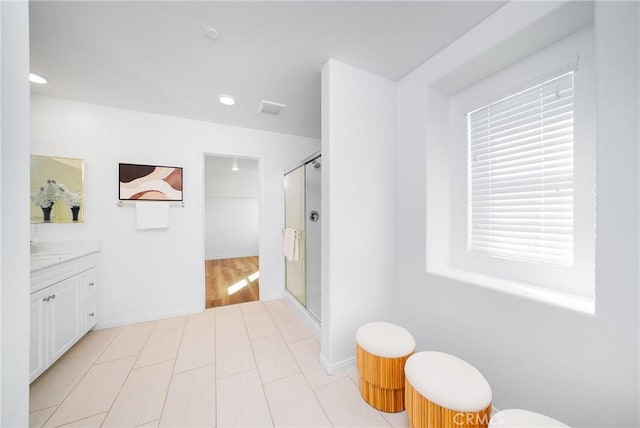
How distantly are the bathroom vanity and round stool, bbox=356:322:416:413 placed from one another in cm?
211

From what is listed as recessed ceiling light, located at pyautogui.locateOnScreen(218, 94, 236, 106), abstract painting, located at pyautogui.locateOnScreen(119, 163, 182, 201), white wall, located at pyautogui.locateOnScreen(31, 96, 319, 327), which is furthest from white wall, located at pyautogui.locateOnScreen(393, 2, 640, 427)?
abstract painting, located at pyautogui.locateOnScreen(119, 163, 182, 201)

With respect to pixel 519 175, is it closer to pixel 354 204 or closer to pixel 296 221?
pixel 354 204

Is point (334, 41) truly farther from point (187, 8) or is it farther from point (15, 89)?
point (15, 89)

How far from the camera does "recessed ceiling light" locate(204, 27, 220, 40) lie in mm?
1325

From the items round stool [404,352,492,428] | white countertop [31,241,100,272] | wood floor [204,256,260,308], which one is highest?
white countertop [31,241,100,272]

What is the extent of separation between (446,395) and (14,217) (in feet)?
6.23

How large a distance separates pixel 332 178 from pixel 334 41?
0.90m

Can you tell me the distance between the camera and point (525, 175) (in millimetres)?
1272

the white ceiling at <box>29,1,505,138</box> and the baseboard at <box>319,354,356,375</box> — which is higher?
the white ceiling at <box>29,1,505,138</box>

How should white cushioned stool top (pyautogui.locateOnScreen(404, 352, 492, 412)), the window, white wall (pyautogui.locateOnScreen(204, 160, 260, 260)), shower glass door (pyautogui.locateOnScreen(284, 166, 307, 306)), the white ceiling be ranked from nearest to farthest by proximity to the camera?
white cushioned stool top (pyautogui.locateOnScreen(404, 352, 492, 412))
the window
the white ceiling
shower glass door (pyautogui.locateOnScreen(284, 166, 307, 306))
white wall (pyautogui.locateOnScreen(204, 160, 260, 260))

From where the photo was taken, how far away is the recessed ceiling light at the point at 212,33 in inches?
52.2

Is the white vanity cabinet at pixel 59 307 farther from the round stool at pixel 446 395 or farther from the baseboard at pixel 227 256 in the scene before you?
the baseboard at pixel 227 256

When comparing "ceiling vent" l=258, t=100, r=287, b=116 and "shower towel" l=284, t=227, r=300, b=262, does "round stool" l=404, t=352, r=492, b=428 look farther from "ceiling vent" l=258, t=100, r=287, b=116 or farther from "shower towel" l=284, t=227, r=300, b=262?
"ceiling vent" l=258, t=100, r=287, b=116

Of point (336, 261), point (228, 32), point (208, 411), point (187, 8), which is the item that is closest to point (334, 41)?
point (228, 32)
